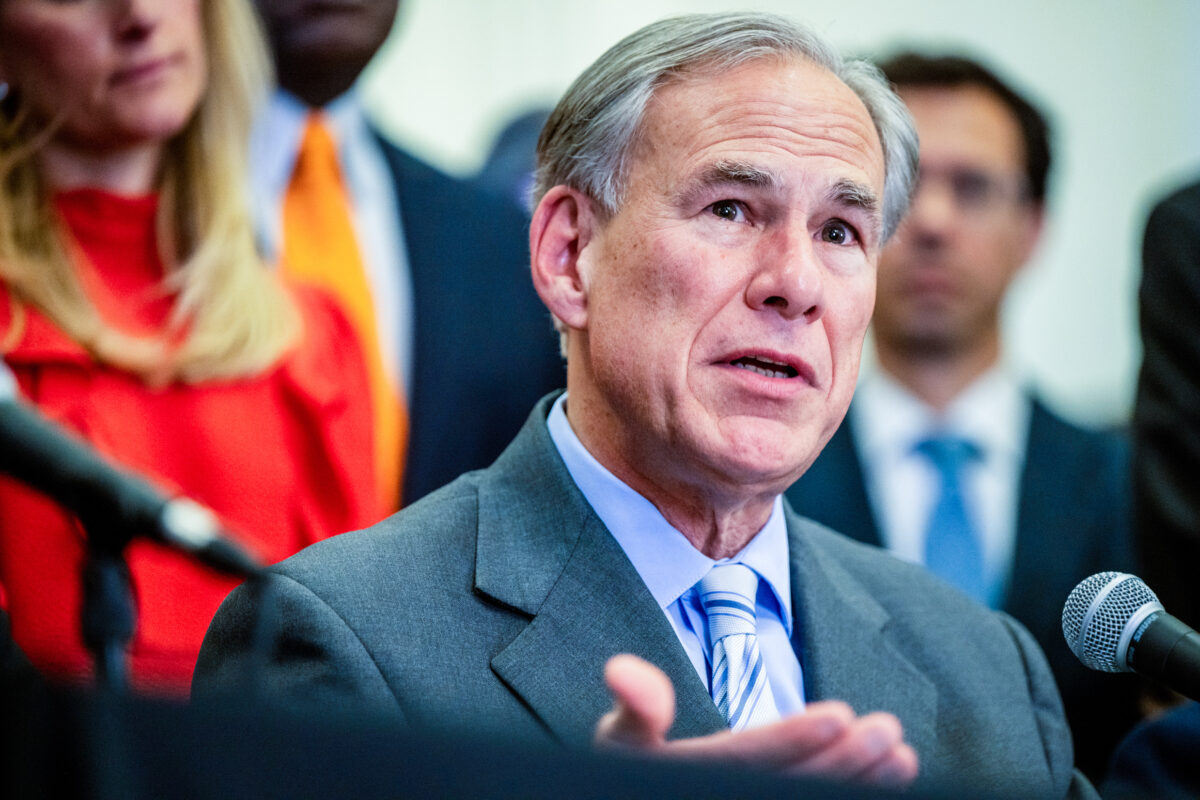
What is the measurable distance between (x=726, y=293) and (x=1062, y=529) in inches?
68.3

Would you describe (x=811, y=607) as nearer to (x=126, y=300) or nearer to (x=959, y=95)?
(x=126, y=300)

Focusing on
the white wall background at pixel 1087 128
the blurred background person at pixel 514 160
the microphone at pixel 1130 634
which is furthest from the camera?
the white wall background at pixel 1087 128

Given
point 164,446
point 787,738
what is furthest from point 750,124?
point 164,446

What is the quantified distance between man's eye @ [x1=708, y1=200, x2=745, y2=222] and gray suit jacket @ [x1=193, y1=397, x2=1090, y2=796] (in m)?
0.40

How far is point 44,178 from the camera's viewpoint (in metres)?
2.24

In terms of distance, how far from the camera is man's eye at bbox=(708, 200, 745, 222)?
1.90 meters

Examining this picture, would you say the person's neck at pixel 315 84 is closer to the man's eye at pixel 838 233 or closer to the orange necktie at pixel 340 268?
the orange necktie at pixel 340 268

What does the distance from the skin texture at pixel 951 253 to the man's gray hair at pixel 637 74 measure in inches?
64.0

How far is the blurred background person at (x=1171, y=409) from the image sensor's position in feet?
8.04

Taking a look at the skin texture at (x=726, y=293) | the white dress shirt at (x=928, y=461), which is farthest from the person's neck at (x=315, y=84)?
the white dress shirt at (x=928, y=461)

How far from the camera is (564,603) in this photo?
1780 mm

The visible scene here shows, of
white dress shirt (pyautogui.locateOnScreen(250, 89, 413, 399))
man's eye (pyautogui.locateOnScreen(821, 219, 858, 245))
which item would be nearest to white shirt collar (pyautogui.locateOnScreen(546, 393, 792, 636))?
man's eye (pyautogui.locateOnScreen(821, 219, 858, 245))

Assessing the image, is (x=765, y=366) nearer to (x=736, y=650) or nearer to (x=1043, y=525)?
(x=736, y=650)

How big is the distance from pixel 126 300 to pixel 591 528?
92cm
